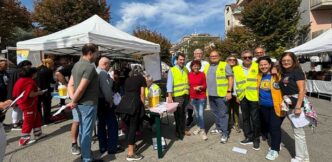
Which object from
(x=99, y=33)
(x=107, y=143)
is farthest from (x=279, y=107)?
(x=99, y=33)

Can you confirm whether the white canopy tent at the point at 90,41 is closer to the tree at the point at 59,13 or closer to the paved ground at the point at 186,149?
the paved ground at the point at 186,149

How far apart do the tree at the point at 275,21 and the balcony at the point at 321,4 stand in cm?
148

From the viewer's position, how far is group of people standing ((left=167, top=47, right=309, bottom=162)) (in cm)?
396

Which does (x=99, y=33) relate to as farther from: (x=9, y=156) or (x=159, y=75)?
(x=159, y=75)

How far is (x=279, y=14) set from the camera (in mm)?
20484

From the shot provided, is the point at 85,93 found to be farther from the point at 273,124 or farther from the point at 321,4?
the point at 321,4

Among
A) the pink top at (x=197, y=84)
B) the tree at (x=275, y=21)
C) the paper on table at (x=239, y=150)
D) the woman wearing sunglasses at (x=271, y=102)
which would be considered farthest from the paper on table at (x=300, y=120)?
the tree at (x=275, y=21)

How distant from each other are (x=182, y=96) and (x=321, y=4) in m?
19.7

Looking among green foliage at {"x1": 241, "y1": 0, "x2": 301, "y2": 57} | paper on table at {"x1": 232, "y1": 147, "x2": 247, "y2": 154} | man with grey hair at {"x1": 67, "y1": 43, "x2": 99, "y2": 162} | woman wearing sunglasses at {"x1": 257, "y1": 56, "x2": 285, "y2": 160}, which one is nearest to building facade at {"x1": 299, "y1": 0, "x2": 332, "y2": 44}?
green foliage at {"x1": 241, "y1": 0, "x2": 301, "y2": 57}

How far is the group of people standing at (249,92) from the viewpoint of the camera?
156 inches

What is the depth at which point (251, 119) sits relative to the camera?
5.00 m

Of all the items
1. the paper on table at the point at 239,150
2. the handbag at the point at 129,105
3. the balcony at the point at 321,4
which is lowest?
the paper on table at the point at 239,150

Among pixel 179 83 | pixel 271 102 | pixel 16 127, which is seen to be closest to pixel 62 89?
pixel 16 127

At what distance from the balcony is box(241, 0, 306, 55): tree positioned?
148 centimetres
